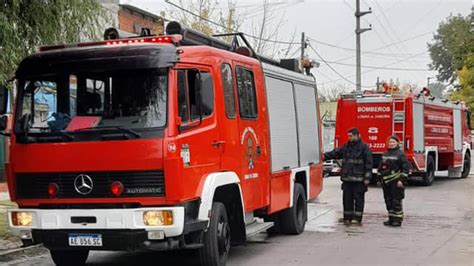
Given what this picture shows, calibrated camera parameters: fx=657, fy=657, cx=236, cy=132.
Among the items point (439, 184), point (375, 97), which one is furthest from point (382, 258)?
point (439, 184)

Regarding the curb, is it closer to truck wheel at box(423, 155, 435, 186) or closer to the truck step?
the truck step

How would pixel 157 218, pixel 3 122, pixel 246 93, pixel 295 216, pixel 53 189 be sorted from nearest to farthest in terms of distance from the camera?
1. pixel 157 218
2. pixel 53 189
3. pixel 3 122
4. pixel 246 93
5. pixel 295 216

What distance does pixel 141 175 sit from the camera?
22.3 ft

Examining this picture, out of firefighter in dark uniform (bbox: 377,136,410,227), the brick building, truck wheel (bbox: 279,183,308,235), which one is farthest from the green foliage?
the brick building

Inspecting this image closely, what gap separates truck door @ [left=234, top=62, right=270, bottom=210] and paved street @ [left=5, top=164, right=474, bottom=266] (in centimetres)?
92

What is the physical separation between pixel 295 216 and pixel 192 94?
14.4ft

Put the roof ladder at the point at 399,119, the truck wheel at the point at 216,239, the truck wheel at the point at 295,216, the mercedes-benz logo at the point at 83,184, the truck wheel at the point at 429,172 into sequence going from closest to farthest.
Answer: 1. the mercedes-benz logo at the point at 83,184
2. the truck wheel at the point at 216,239
3. the truck wheel at the point at 295,216
4. the roof ladder at the point at 399,119
5. the truck wheel at the point at 429,172

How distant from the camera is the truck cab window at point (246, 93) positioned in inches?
338

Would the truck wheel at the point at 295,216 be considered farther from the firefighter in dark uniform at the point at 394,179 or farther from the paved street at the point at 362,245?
the firefighter in dark uniform at the point at 394,179

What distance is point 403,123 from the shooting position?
65.2ft

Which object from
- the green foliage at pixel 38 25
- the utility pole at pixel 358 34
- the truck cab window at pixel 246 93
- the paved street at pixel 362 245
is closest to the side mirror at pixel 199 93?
the truck cab window at pixel 246 93

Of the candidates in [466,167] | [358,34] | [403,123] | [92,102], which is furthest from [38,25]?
[358,34]

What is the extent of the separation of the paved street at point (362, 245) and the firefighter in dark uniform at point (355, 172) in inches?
15.5

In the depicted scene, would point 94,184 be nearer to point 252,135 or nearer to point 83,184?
point 83,184
